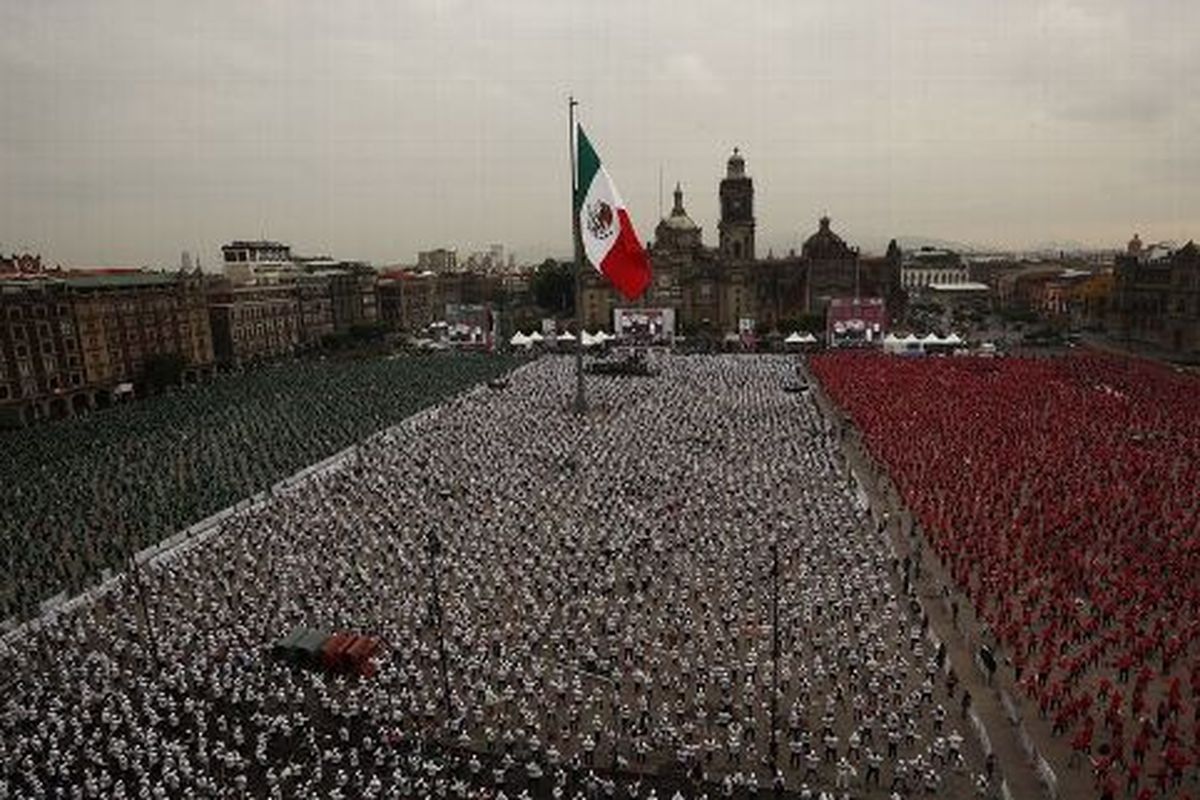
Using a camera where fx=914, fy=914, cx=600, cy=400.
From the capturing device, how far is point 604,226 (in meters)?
47.6

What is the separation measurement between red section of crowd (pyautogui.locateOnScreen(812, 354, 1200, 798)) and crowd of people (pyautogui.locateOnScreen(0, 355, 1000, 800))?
2.56m

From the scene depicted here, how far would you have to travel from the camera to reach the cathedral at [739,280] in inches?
3981

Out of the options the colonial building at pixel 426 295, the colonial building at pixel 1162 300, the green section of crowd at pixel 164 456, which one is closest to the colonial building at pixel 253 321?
the green section of crowd at pixel 164 456

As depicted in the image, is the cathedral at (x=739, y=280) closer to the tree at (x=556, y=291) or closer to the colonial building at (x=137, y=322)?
the tree at (x=556, y=291)

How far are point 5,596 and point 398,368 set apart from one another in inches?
2009

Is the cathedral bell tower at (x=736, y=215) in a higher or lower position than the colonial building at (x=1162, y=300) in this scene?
higher

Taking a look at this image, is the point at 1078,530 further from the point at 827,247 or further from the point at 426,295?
the point at 426,295

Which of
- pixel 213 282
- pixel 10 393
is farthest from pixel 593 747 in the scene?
pixel 213 282

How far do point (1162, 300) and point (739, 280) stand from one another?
40282mm

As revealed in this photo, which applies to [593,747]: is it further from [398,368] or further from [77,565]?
[398,368]

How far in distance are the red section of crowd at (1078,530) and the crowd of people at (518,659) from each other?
2.56m

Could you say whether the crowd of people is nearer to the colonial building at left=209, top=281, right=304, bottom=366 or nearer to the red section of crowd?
the red section of crowd

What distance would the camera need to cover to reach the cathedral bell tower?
103750 millimetres

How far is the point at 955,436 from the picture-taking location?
146 feet
